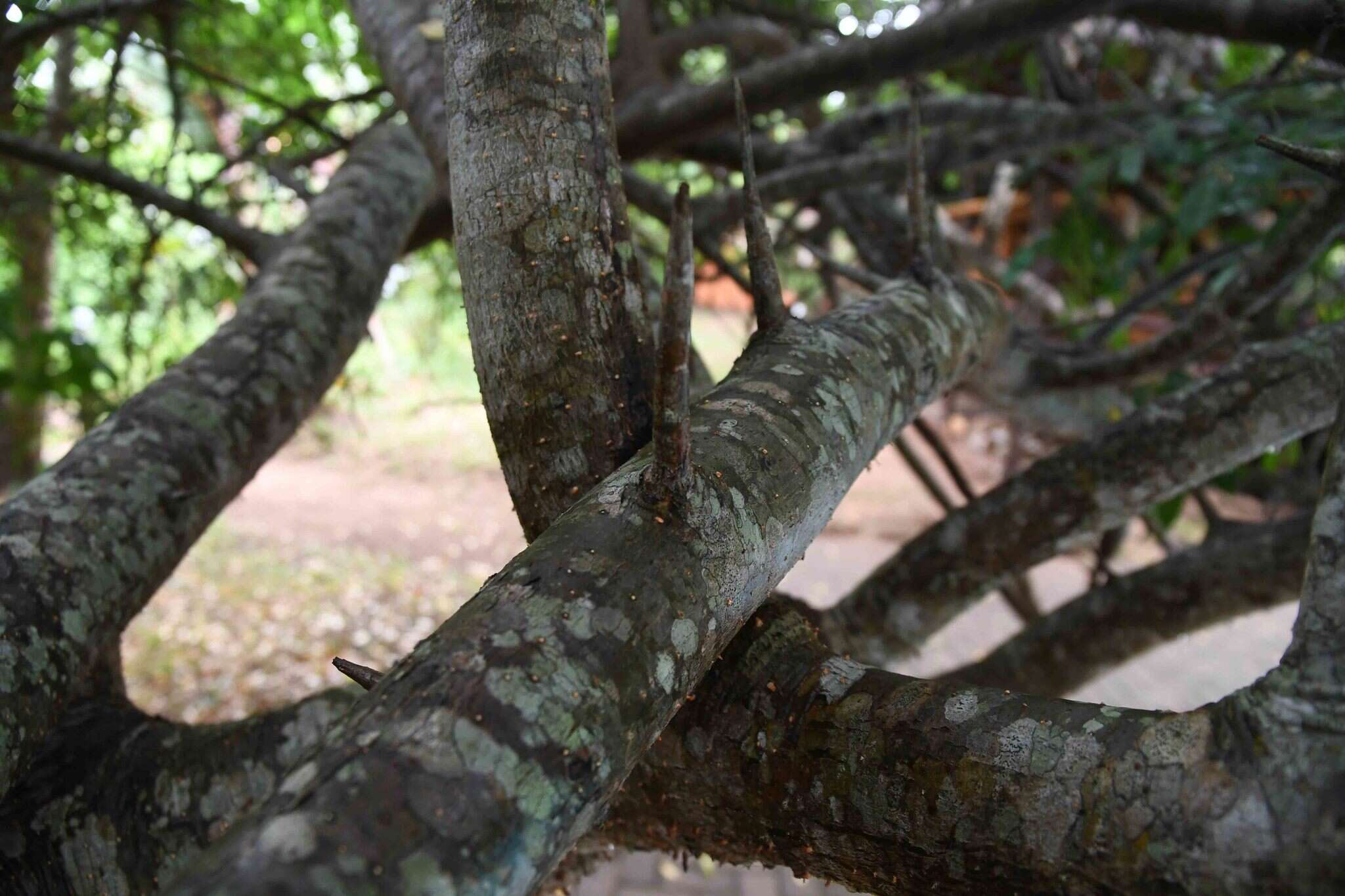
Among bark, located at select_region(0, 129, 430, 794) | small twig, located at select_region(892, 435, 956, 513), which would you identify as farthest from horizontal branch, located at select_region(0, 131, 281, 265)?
small twig, located at select_region(892, 435, 956, 513)

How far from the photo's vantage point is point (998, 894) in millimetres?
784

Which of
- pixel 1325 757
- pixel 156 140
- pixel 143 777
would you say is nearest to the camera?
pixel 1325 757

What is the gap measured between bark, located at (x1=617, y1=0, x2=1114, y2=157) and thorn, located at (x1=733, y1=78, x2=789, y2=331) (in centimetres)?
110

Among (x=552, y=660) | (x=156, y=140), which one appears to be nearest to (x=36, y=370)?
(x=552, y=660)

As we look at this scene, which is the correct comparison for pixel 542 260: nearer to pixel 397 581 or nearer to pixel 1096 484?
pixel 1096 484

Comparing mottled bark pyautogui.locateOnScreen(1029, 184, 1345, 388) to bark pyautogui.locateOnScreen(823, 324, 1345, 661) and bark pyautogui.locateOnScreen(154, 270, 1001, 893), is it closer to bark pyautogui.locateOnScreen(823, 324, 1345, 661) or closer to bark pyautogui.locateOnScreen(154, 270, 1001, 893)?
bark pyautogui.locateOnScreen(823, 324, 1345, 661)

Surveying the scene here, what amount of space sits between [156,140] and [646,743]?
6047 mm

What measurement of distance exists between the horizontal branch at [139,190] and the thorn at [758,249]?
54.1 inches

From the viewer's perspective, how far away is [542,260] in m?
1.00

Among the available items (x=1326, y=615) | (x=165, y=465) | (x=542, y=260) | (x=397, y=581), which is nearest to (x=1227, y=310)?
(x=1326, y=615)

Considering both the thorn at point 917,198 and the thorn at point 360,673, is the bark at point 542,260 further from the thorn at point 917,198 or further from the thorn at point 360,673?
the thorn at point 917,198

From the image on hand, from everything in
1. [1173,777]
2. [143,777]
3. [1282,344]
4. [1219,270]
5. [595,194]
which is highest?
[1219,270]

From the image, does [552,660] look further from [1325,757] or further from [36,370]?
[36,370]

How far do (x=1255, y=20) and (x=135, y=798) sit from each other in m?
2.38
